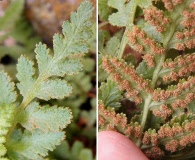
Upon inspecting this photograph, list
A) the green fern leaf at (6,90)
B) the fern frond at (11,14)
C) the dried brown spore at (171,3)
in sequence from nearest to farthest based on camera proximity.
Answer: the dried brown spore at (171,3) → the green fern leaf at (6,90) → the fern frond at (11,14)

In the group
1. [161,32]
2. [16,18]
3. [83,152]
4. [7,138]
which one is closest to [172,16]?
[161,32]

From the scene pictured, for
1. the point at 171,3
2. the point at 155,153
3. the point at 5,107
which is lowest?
→ the point at 155,153

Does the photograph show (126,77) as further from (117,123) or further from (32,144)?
(32,144)

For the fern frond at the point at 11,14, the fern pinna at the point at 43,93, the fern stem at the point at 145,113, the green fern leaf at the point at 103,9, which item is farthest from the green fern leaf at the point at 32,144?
the fern frond at the point at 11,14

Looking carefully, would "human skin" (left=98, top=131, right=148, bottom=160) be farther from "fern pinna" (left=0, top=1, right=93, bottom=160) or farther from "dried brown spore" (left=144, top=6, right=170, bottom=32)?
"dried brown spore" (left=144, top=6, right=170, bottom=32)

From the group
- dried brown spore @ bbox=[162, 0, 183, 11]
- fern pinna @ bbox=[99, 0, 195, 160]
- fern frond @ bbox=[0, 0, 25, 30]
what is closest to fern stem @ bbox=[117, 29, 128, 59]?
fern pinna @ bbox=[99, 0, 195, 160]

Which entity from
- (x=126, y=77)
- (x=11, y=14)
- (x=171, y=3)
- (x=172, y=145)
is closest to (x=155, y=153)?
(x=172, y=145)

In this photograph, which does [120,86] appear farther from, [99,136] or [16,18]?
[16,18]

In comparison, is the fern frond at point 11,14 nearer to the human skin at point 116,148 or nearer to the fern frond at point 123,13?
the fern frond at point 123,13
